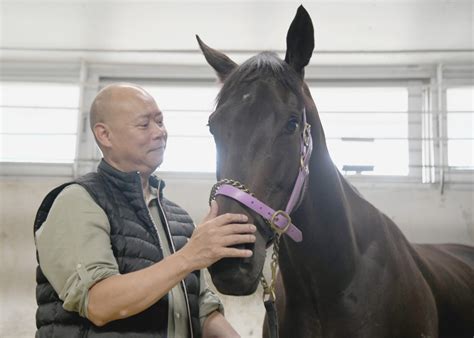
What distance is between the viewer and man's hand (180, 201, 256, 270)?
1084 mm

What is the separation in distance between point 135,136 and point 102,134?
95 mm

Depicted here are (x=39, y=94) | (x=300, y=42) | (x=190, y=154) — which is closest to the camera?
(x=300, y=42)

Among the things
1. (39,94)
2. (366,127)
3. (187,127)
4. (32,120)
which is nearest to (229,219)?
(187,127)

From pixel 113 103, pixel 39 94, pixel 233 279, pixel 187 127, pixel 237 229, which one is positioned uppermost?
pixel 39 94

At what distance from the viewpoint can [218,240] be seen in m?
1.08

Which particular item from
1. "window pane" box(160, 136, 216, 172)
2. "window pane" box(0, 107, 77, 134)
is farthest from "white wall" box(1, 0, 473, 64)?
"window pane" box(160, 136, 216, 172)

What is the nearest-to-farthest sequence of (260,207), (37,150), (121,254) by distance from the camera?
1. (260,207)
2. (121,254)
3. (37,150)

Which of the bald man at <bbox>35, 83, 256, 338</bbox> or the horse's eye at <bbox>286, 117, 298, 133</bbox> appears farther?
the horse's eye at <bbox>286, 117, 298, 133</bbox>

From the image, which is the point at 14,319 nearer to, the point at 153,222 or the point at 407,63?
the point at 153,222

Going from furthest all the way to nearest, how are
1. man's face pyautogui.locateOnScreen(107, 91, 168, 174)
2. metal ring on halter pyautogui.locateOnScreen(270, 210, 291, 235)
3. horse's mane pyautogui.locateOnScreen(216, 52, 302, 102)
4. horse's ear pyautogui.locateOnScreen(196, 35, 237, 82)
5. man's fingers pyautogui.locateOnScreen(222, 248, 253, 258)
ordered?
horse's ear pyautogui.locateOnScreen(196, 35, 237, 82), man's face pyautogui.locateOnScreen(107, 91, 168, 174), horse's mane pyautogui.locateOnScreen(216, 52, 302, 102), metal ring on halter pyautogui.locateOnScreen(270, 210, 291, 235), man's fingers pyautogui.locateOnScreen(222, 248, 253, 258)

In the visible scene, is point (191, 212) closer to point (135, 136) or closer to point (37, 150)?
point (37, 150)

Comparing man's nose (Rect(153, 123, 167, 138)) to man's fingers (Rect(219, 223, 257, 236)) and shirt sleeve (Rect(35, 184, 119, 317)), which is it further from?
man's fingers (Rect(219, 223, 257, 236))

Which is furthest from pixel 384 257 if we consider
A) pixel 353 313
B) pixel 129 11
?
pixel 129 11

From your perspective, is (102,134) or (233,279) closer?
(233,279)
